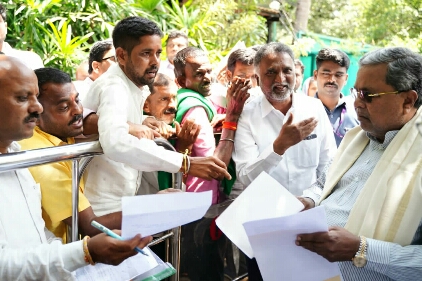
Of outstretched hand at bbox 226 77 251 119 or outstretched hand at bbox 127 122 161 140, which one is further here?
outstretched hand at bbox 226 77 251 119

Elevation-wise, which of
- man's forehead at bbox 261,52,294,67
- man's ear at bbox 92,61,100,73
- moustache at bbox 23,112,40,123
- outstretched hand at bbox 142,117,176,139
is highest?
man's forehead at bbox 261,52,294,67

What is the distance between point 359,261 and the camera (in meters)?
2.19

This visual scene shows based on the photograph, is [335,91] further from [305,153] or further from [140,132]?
[140,132]

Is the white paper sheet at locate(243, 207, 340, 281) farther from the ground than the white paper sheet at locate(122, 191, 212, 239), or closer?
closer

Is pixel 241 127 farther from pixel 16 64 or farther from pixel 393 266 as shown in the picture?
pixel 16 64

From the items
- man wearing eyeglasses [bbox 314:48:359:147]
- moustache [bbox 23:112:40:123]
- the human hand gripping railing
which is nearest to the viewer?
the human hand gripping railing

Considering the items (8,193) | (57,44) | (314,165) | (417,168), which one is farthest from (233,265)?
(57,44)

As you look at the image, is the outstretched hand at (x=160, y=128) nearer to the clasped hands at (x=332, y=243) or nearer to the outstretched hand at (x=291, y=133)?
the outstretched hand at (x=291, y=133)

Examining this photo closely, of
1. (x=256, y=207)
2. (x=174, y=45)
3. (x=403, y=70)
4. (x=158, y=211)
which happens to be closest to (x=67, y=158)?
(x=158, y=211)

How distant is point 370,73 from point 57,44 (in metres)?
5.99

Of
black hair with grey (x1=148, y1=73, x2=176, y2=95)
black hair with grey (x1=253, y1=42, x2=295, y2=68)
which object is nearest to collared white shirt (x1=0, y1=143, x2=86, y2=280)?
black hair with grey (x1=148, y1=73, x2=176, y2=95)

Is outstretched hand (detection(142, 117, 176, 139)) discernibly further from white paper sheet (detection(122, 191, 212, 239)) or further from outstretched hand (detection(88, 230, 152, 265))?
outstretched hand (detection(88, 230, 152, 265))

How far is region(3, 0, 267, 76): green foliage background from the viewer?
7.49 meters

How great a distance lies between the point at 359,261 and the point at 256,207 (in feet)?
1.68
